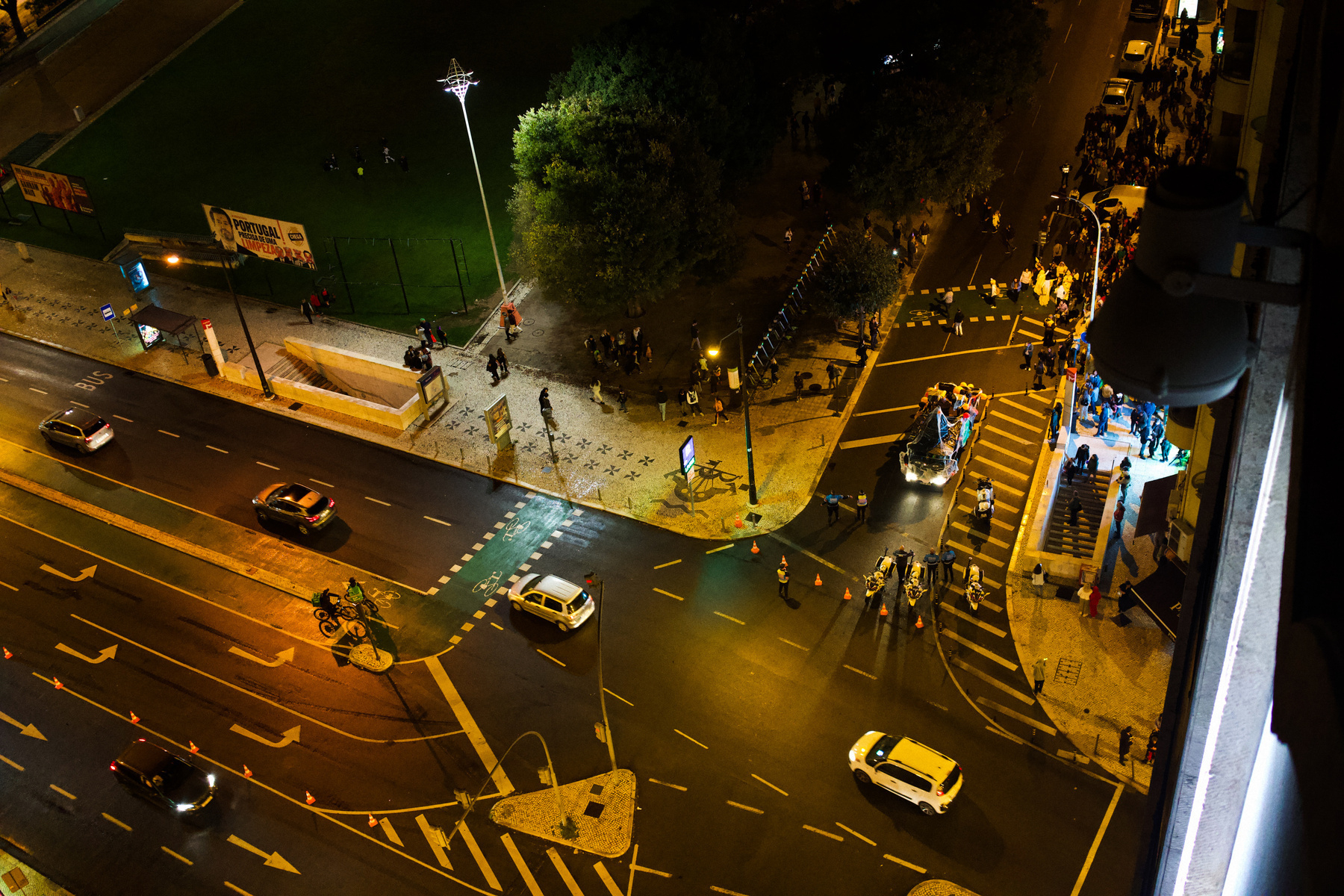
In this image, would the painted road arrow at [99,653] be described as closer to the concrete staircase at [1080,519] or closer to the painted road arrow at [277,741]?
the painted road arrow at [277,741]

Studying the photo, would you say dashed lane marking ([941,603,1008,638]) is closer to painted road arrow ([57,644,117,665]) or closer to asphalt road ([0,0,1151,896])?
asphalt road ([0,0,1151,896])

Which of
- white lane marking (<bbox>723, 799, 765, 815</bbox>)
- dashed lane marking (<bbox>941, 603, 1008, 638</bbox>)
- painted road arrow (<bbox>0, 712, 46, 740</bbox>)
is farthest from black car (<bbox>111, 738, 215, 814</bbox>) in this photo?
dashed lane marking (<bbox>941, 603, 1008, 638</bbox>)

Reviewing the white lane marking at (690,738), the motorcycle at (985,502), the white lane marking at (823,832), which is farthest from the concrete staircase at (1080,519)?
the white lane marking at (690,738)

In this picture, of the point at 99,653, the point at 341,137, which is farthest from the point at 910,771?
the point at 341,137

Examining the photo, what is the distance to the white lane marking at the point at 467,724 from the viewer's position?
32.7m

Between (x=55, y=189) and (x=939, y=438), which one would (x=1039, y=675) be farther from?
(x=55, y=189)

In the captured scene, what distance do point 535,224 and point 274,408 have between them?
15.0 m

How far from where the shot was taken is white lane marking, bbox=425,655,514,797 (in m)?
32.7

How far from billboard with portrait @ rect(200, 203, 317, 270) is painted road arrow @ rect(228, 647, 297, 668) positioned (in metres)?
22.1

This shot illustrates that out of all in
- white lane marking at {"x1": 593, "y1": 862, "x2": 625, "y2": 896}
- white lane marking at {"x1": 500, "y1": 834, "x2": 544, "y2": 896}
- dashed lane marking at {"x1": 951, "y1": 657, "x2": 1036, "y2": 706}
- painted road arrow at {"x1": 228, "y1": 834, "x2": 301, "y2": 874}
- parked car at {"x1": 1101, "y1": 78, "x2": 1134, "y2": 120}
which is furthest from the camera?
parked car at {"x1": 1101, "y1": 78, "x2": 1134, "y2": 120}

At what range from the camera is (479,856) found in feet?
101

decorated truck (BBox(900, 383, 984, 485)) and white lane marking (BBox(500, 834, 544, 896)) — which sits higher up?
decorated truck (BBox(900, 383, 984, 485))

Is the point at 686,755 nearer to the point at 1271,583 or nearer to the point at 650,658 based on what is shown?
the point at 650,658

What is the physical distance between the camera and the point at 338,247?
61250 millimetres
